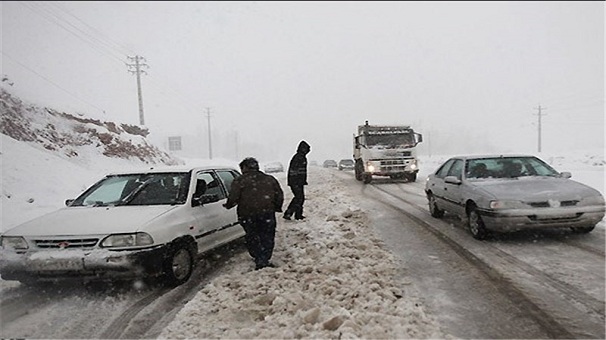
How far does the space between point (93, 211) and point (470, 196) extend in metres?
5.99

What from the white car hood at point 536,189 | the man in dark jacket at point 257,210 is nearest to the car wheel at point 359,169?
the white car hood at point 536,189

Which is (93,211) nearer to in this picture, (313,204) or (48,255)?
(48,255)

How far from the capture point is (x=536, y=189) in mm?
6824

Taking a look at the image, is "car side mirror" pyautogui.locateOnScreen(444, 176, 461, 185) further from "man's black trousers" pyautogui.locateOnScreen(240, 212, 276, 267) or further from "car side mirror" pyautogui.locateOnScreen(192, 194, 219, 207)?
"car side mirror" pyautogui.locateOnScreen(192, 194, 219, 207)

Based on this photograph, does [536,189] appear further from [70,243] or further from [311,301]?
[70,243]

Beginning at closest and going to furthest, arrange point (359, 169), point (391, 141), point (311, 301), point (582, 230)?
point (311, 301)
point (582, 230)
point (391, 141)
point (359, 169)

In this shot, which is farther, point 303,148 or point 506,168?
point 303,148

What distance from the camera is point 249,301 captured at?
14.5 ft

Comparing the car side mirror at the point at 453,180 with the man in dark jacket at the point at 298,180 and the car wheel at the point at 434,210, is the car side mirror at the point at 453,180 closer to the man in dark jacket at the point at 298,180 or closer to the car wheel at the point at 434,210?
the car wheel at the point at 434,210

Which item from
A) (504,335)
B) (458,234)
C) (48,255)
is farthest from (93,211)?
(458,234)

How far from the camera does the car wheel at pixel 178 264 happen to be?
198 inches

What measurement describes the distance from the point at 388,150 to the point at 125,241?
1583 centimetres

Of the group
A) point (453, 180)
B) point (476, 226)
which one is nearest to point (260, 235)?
point (476, 226)

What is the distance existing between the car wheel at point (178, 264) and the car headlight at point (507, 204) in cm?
466
